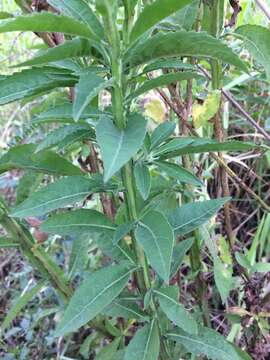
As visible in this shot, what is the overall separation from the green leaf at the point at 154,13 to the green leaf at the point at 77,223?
0.32 meters

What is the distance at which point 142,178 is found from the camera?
0.80m

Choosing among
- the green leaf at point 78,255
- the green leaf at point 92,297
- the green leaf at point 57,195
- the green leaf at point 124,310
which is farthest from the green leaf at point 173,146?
the green leaf at point 78,255

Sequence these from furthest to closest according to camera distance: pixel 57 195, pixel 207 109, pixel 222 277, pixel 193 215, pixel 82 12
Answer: pixel 222 277 → pixel 207 109 → pixel 193 215 → pixel 57 195 → pixel 82 12

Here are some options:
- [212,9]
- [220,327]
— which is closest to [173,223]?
[212,9]

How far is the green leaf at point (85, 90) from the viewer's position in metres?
0.59

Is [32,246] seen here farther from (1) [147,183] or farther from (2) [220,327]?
(2) [220,327]

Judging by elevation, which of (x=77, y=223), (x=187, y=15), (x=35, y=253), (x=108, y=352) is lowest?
(x=108, y=352)

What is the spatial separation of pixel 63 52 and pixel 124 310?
52 centimetres

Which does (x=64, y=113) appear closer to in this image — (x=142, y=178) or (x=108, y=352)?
(x=142, y=178)

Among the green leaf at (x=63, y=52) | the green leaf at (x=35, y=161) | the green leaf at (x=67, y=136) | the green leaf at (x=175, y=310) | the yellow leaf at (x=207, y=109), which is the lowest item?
the green leaf at (x=175, y=310)

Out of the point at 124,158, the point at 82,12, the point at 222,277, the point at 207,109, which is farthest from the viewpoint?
A: the point at 222,277

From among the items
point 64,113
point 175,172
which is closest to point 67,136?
point 64,113

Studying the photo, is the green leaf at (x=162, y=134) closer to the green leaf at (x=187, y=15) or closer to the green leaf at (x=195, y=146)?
the green leaf at (x=195, y=146)

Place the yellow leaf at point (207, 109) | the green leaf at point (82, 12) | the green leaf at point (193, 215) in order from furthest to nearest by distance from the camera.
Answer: the yellow leaf at point (207, 109) → the green leaf at point (193, 215) → the green leaf at point (82, 12)
